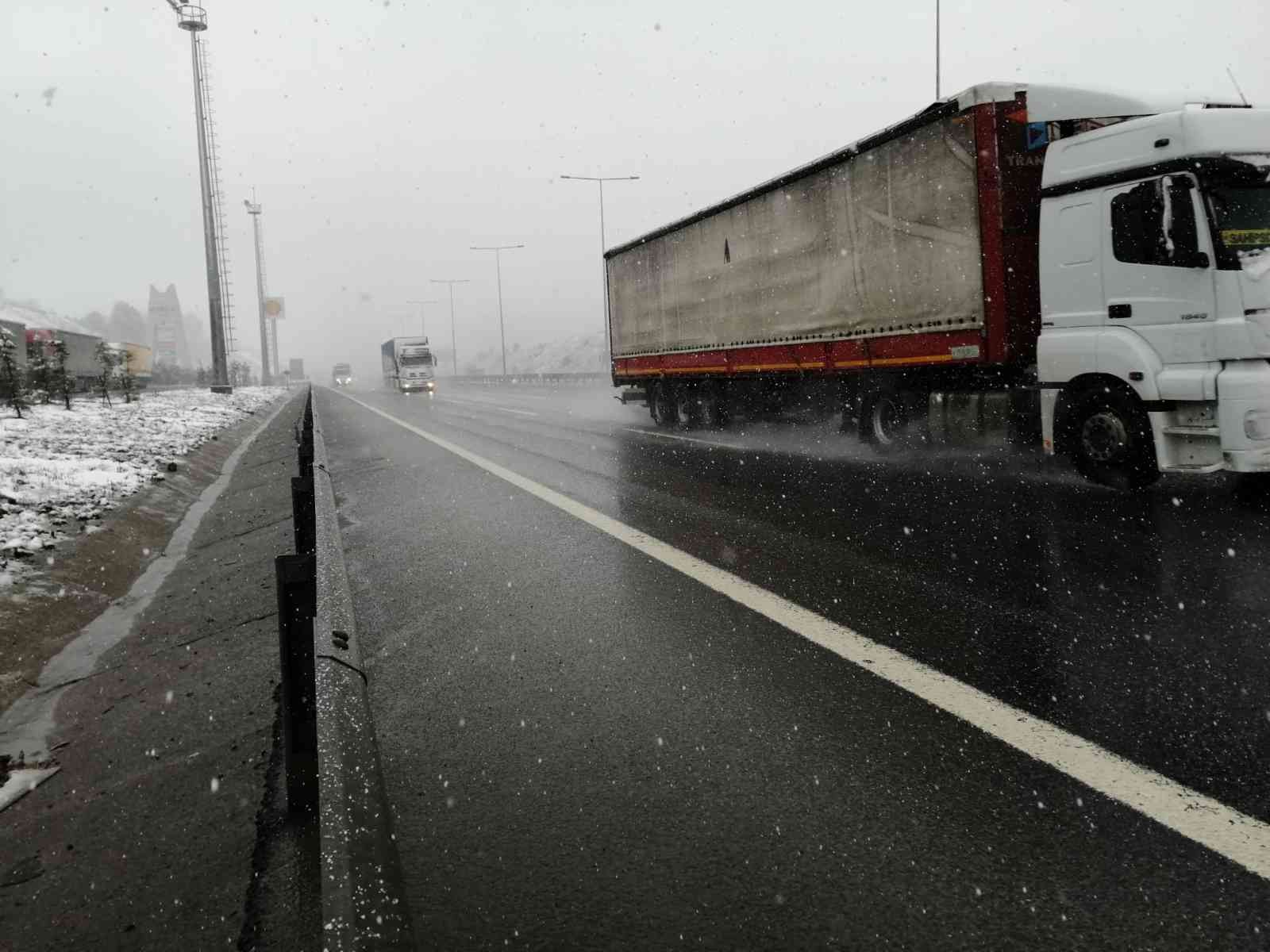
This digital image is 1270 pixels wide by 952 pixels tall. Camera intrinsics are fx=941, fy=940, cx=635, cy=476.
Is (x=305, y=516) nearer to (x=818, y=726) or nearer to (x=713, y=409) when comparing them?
(x=818, y=726)

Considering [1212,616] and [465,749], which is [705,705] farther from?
[1212,616]

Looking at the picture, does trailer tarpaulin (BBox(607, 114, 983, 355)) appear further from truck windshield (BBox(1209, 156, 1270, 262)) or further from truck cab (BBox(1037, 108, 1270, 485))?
truck windshield (BBox(1209, 156, 1270, 262))

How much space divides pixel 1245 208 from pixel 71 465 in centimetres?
1208

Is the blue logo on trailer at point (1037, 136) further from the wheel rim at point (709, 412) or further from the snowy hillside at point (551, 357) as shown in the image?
the snowy hillside at point (551, 357)

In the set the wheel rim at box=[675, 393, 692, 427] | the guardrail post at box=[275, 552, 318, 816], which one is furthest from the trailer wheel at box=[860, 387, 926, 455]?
the guardrail post at box=[275, 552, 318, 816]

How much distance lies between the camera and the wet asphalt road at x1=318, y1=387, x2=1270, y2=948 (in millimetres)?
2326

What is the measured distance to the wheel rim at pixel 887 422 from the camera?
1166 centimetres

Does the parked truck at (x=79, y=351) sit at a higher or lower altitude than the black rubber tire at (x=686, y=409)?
higher

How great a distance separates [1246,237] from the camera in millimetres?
7105

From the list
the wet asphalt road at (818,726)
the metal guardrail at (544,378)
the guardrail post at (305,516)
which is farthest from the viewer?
the metal guardrail at (544,378)

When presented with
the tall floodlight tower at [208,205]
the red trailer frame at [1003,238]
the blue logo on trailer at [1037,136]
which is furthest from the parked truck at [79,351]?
the blue logo on trailer at [1037,136]

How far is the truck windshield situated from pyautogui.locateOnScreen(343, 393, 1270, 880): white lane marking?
483 centimetres

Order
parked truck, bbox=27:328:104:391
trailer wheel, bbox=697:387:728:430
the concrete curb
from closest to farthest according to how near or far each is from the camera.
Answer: the concrete curb
trailer wheel, bbox=697:387:728:430
parked truck, bbox=27:328:104:391

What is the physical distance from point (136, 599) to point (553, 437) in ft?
32.7
